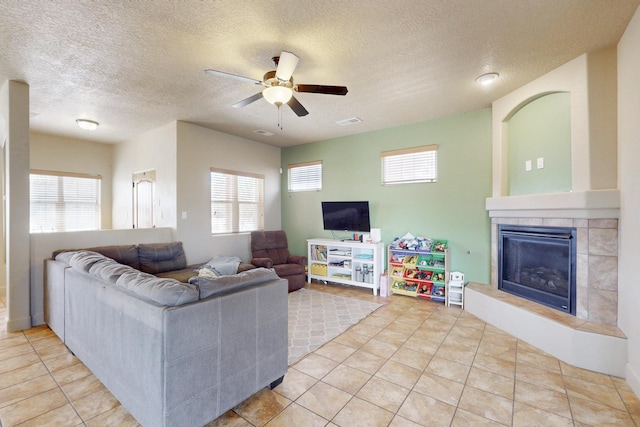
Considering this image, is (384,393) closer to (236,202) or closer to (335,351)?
(335,351)

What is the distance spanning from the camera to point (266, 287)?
6.92ft

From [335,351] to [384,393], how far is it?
731 mm

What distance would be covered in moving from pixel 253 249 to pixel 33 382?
324 cm

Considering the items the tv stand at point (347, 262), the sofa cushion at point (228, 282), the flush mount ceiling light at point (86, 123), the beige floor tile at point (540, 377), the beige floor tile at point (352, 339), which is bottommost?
the beige floor tile at point (540, 377)

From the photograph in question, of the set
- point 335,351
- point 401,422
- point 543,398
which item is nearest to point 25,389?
point 335,351

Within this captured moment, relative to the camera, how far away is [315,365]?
2580 millimetres

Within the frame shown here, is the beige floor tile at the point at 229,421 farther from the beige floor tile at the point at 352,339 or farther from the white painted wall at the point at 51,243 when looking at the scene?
the white painted wall at the point at 51,243

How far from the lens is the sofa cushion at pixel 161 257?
4.04 m

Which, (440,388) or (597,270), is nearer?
(440,388)

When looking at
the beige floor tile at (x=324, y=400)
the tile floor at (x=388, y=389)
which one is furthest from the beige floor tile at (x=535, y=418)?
the beige floor tile at (x=324, y=400)

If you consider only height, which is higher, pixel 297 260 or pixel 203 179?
pixel 203 179

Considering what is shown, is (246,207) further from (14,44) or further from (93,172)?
(14,44)

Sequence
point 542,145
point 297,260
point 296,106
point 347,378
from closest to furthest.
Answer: point 347,378 < point 296,106 < point 542,145 < point 297,260

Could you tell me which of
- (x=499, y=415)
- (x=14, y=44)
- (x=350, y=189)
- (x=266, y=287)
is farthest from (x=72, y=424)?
(x=350, y=189)
